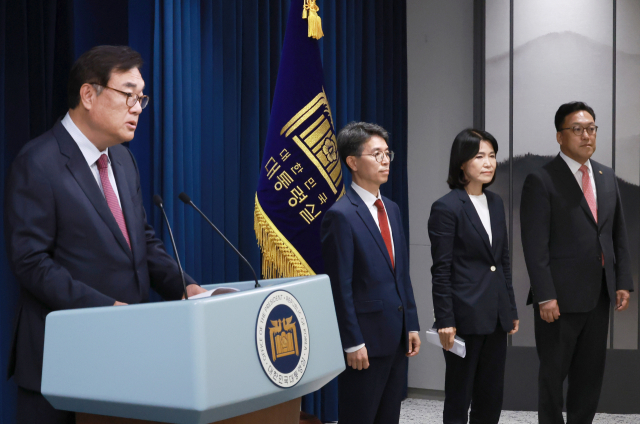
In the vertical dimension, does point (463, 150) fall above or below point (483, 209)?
above

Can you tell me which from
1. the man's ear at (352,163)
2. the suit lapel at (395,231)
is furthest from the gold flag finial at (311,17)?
the suit lapel at (395,231)

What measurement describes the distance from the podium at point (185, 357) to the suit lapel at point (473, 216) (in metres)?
1.50

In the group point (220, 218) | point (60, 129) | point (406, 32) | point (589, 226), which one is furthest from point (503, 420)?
point (60, 129)

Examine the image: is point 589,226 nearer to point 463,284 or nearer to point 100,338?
point 463,284

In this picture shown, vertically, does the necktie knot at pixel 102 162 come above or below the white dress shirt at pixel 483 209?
above

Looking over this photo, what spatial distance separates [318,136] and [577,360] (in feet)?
5.01

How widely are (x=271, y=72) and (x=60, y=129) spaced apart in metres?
1.81

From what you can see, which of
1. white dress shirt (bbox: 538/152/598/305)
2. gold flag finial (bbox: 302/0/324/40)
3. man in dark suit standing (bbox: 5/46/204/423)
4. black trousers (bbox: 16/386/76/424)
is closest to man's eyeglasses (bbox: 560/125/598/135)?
white dress shirt (bbox: 538/152/598/305)

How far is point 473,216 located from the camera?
2594 millimetres

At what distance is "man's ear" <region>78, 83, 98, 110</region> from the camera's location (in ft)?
4.90

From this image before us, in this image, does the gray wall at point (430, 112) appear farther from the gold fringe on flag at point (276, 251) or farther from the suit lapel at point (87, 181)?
the suit lapel at point (87, 181)

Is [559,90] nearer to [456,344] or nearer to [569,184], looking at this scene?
[569,184]

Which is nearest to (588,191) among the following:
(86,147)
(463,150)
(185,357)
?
(463,150)

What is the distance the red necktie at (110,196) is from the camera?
4.92ft
